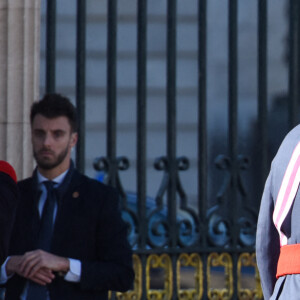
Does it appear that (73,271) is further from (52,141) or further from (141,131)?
(141,131)

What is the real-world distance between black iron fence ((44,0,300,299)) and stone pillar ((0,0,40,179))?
23cm

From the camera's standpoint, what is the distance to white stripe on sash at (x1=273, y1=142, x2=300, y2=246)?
3.36 metres

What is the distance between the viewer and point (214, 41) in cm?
1656

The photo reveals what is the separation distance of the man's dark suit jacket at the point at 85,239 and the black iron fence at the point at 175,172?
1313mm

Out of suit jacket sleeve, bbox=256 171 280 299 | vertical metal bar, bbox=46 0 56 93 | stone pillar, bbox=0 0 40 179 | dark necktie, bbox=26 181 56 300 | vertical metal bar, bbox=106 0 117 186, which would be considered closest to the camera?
suit jacket sleeve, bbox=256 171 280 299

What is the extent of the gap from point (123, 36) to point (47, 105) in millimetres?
14092

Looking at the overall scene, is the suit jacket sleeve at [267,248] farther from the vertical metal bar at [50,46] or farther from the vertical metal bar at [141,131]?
the vertical metal bar at [50,46]

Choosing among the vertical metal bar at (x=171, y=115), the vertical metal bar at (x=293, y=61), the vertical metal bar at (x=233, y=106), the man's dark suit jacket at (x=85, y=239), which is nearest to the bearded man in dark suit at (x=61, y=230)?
the man's dark suit jacket at (x=85, y=239)

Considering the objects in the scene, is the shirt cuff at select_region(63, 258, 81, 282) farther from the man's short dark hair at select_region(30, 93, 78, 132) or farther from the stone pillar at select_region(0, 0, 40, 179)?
the stone pillar at select_region(0, 0, 40, 179)

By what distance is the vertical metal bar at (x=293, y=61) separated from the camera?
6203 millimetres

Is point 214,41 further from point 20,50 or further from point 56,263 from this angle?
point 56,263

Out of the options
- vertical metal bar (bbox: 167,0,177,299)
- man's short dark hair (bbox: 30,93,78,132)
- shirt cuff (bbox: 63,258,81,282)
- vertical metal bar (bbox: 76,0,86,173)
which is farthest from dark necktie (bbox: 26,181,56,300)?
vertical metal bar (bbox: 167,0,177,299)

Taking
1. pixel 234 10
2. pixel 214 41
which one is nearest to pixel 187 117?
pixel 214 41

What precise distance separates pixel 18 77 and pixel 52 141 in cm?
114
